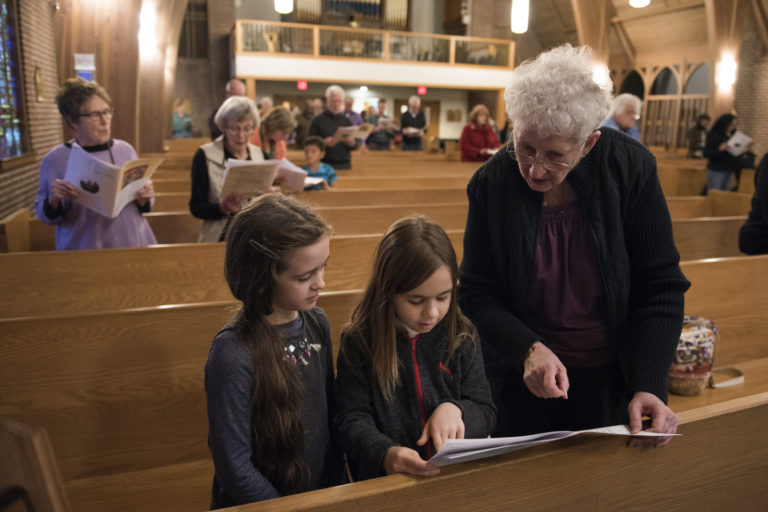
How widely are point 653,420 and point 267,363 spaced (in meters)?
0.77

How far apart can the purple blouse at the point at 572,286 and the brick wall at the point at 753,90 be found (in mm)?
11969

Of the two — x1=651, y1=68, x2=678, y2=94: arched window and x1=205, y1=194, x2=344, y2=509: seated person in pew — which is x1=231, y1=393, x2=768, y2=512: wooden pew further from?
x1=651, y1=68, x2=678, y2=94: arched window

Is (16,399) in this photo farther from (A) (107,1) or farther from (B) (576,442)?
(A) (107,1)

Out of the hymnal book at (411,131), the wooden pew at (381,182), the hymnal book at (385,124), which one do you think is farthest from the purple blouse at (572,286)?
the hymnal book at (385,124)

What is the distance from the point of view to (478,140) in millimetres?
7367

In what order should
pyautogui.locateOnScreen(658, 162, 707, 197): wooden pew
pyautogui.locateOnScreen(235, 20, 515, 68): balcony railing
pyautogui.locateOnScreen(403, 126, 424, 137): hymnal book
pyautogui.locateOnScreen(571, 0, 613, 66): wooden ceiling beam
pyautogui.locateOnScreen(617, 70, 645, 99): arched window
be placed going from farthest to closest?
1. pyautogui.locateOnScreen(617, 70, 645, 99): arched window
2. pyautogui.locateOnScreen(235, 20, 515, 68): balcony railing
3. pyautogui.locateOnScreen(403, 126, 424, 137): hymnal book
4. pyautogui.locateOnScreen(571, 0, 613, 66): wooden ceiling beam
5. pyautogui.locateOnScreen(658, 162, 707, 197): wooden pew

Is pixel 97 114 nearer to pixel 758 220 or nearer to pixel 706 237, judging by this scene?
pixel 758 220

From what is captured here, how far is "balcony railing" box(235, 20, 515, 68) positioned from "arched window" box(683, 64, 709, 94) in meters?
4.68

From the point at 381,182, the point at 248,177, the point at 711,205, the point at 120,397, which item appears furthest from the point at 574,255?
→ the point at 711,205

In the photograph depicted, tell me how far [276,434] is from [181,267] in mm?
1694

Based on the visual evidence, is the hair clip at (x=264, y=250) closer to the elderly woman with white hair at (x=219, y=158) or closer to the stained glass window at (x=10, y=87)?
the elderly woman with white hair at (x=219, y=158)

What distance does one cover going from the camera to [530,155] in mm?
1268

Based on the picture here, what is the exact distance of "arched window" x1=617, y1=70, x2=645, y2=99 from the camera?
14770 millimetres

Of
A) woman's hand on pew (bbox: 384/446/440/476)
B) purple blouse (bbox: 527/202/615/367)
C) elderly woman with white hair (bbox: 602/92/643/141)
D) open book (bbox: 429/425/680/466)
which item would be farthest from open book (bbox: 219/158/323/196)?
elderly woman with white hair (bbox: 602/92/643/141)
